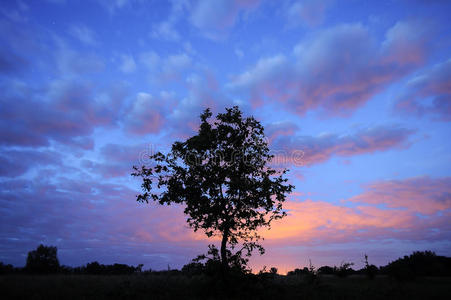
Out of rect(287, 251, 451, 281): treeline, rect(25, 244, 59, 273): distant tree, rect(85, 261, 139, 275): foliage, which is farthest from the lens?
rect(85, 261, 139, 275): foliage

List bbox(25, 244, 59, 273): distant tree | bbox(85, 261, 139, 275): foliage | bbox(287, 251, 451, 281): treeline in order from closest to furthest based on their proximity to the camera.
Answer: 1. bbox(287, 251, 451, 281): treeline
2. bbox(25, 244, 59, 273): distant tree
3. bbox(85, 261, 139, 275): foliage

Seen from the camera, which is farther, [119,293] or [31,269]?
[31,269]

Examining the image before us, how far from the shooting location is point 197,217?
72.8 feet

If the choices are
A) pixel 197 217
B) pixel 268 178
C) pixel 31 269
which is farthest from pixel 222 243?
pixel 31 269

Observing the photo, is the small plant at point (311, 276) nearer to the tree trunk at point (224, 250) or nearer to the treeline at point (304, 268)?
the treeline at point (304, 268)

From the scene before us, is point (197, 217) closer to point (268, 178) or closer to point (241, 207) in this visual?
point (241, 207)

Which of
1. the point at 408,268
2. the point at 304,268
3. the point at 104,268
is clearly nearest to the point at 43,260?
the point at 104,268

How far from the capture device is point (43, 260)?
62250mm

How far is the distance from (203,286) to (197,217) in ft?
16.7

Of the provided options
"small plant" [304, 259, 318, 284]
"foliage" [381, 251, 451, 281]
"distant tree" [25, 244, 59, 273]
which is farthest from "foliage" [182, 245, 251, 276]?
"distant tree" [25, 244, 59, 273]

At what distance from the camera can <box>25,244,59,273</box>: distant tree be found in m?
61.5

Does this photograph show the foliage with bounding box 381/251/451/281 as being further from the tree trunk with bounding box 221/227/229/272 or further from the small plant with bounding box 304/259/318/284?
the tree trunk with bounding box 221/227/229/272

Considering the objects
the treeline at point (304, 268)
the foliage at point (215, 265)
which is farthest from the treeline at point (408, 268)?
the foliage at point (215, 265)

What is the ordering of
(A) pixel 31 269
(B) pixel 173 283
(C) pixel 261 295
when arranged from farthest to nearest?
(A) pixel 31 269 → (B) pixel 173 283 → (C) pixel 261 295
